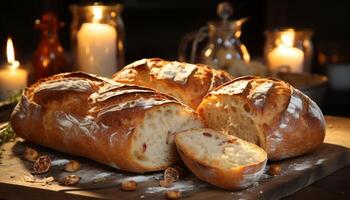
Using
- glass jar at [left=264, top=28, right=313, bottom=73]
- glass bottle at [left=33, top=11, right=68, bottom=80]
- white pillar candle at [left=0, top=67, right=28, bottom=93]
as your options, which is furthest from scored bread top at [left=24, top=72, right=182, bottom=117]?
glass jar at [left=264, top=28, right=313, bottom=73]

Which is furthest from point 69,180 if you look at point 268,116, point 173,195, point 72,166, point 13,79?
point 13,79

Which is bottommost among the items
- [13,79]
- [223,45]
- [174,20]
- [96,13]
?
[174,20]

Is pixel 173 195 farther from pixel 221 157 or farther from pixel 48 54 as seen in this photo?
pixel 48 54

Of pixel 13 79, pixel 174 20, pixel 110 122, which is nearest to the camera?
pixel 110 122

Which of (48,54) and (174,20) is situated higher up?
(48,54)

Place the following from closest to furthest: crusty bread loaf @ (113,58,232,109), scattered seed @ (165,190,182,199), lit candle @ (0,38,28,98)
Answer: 1. scattered seed @ (165,190,182,199)
2. crusty bread loaf @ (113,58,232,109)
3. lit candle @ (0,38,28,98)

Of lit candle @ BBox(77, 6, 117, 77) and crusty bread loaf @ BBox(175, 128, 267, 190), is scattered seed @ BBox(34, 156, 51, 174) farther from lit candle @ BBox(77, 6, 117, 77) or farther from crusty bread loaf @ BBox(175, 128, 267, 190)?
lit candle @ BBox(77, 6, 117, 77)

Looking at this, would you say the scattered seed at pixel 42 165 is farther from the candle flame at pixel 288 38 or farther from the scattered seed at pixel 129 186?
the candle flame at pixel 288 38
